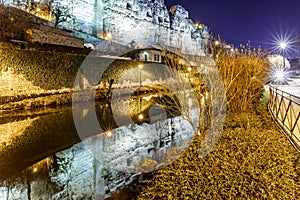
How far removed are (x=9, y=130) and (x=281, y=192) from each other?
35.4 feet

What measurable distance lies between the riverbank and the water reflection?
0.98 m

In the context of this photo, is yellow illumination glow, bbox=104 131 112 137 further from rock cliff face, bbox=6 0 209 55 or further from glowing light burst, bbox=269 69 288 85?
rock cliff face, bbox=6 0 209 55

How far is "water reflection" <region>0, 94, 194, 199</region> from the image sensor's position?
17.3ft

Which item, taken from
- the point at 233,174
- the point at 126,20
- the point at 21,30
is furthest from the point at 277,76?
the point at 126,20

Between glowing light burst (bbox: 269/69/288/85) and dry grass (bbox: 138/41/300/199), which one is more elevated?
glowing light burst (bbox: 269/69/288/85)

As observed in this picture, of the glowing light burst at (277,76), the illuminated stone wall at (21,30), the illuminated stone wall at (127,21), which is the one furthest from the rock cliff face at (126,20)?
the glowing light burst at (277,76)

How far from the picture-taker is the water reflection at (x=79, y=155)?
529cm

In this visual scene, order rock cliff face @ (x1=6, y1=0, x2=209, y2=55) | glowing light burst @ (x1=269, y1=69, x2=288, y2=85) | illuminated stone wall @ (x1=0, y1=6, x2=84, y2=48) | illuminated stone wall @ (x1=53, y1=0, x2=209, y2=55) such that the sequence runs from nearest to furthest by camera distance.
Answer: glowing light burst @ (x1=269, y1=69, x2=288, y2=85) → illuminated stone wall @ (x1=0, y1=6, x2=84, y2=48) → rock cliff face @ (x1=6, y1=0, x2=209, y2=55) → illuminated stone wall @ (x1=53, y1=0, x2=209, y2=55)

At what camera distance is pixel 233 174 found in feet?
15.8

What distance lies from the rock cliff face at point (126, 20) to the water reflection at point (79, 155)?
25685 mm

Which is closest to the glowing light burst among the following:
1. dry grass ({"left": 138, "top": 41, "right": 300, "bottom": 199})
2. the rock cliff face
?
dry grass ({"left": 138, "top": 41, "right": 300, "bottom": 199})

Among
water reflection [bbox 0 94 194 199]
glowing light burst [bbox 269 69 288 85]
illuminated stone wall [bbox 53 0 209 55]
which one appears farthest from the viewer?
illuminated stone wall [bbox 53 0 209 55]

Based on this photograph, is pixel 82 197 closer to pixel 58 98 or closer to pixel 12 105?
pixel 12 105

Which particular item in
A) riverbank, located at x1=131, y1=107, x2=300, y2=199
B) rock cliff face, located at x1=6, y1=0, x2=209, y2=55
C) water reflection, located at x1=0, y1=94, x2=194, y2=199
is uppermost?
rock cliff face, located at x1=6, y1=0, x2=209, y2=55
